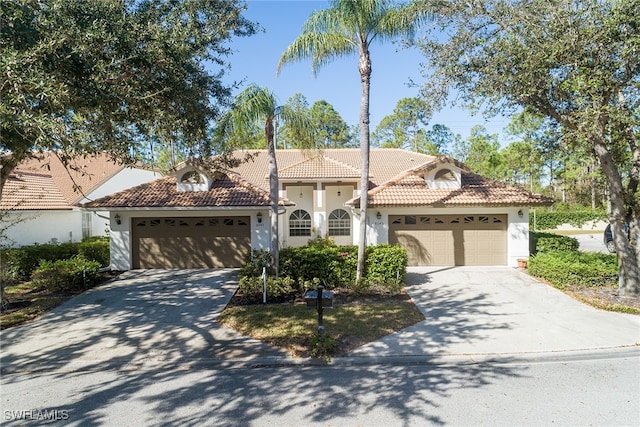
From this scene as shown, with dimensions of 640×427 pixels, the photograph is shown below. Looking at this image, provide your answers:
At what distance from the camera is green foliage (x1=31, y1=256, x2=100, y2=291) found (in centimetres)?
1009

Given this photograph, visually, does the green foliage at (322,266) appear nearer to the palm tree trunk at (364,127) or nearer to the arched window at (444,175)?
the palm tree trunk at (364,127)

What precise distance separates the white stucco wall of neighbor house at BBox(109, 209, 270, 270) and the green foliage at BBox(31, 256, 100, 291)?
2.05 meters

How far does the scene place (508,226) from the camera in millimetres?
12875

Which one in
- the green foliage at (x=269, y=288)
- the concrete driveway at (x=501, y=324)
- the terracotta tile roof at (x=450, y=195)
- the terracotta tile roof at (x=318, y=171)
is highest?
the terracotta tile roof at (x=318, y=171)

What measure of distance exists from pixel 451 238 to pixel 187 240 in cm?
1075

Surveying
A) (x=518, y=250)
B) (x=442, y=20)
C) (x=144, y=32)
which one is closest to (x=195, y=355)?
(x=144, y=32)

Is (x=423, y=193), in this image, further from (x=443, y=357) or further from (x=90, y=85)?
(x=90, y=85)

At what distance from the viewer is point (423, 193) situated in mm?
13273

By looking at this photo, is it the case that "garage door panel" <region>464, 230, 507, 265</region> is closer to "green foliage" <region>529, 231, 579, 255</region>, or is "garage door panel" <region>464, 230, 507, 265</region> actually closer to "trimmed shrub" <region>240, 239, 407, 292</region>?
"green foliage" <region>529, 231, 579, 255</region>

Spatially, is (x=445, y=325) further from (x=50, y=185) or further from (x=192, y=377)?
Answer: (x=50, y=185)

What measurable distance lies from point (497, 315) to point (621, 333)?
2.25 meters

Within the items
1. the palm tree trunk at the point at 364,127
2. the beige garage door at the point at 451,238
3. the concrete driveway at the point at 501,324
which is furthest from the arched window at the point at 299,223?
the concrete driveway at the point at 501,324

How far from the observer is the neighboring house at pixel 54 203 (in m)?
14.3

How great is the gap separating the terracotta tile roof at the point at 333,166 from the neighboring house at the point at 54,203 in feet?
20.3
